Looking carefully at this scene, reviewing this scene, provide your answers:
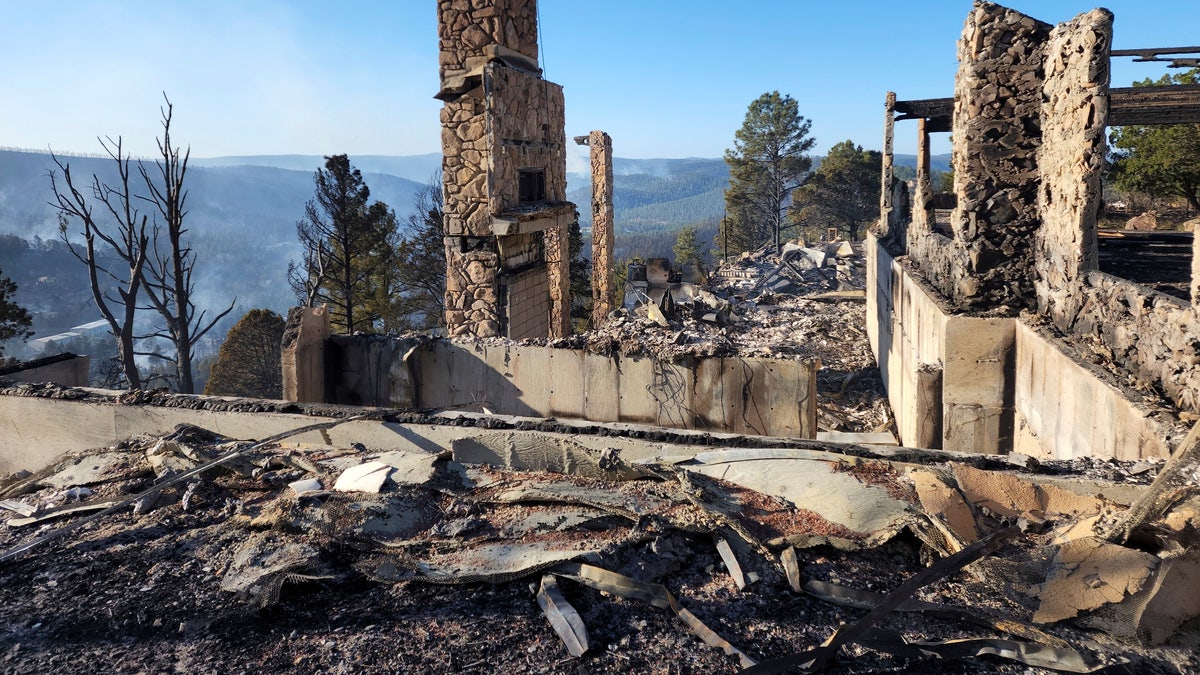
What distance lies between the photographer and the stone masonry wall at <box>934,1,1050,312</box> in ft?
20.9

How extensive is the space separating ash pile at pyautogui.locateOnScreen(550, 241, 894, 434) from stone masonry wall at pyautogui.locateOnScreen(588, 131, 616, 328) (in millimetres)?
781

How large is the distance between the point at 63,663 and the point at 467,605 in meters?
1.45

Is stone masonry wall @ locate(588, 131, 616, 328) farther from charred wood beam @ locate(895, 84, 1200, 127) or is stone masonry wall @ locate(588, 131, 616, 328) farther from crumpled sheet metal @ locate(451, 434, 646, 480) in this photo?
crumpled sheet metal @ locate(451, 434, 646, 480)

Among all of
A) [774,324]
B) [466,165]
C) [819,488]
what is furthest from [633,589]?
[774,324]

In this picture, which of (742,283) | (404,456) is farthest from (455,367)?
(742,283)

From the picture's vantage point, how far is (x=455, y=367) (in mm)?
7645

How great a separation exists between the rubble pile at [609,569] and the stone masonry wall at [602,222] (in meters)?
16.9

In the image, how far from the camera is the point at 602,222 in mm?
21469

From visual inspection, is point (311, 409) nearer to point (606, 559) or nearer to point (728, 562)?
point (606, 559)

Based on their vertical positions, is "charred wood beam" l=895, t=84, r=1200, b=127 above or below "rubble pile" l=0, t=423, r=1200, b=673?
above

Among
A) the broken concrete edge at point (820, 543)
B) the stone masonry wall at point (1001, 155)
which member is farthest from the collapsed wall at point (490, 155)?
the broken concrete edge at point (820, 543)

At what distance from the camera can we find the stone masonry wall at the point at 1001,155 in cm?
636

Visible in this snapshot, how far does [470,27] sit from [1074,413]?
8.81 meters

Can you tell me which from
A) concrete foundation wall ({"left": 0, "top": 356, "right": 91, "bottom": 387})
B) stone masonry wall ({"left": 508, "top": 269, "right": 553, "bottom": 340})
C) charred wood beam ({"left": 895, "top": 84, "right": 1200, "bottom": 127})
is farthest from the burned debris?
charred wood beam ({"left": 895, "top": 84, "right": 1200, "bottom": 127})
